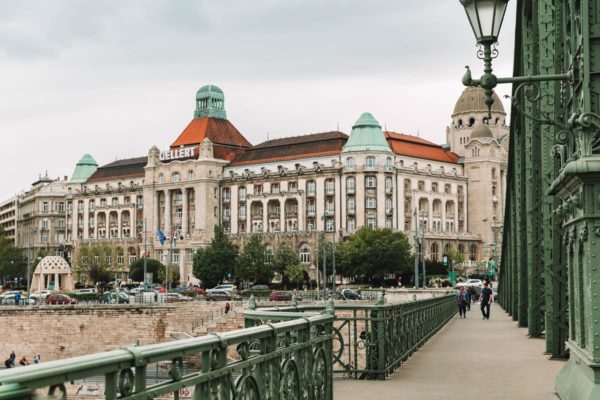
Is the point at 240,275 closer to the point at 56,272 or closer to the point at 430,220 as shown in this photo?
the point at 56,272

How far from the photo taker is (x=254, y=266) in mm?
101000

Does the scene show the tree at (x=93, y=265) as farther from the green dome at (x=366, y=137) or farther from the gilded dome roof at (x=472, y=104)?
the gilded dome roof at (x=472, y=104)

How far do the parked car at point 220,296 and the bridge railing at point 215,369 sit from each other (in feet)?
231

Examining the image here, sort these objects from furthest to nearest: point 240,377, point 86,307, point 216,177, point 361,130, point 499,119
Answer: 1. point 499,119
2. point 216,177
3. point 361,130
4. point 86,307
5. point 240,377

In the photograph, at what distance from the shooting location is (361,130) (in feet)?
373

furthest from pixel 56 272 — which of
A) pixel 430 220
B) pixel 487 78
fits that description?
pixel 487 78

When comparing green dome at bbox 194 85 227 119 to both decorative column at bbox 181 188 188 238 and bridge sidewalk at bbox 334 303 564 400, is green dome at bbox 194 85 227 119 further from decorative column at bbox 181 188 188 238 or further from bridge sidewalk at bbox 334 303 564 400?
bridge sidewalk at bbox 334 303 564 400

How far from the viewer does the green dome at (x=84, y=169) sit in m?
151

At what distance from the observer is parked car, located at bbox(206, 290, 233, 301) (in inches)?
3130

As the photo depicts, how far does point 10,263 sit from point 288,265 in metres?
54.8

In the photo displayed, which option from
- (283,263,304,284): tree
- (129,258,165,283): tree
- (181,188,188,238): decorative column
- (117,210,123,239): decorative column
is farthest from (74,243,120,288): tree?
(283,263,304,284): tree

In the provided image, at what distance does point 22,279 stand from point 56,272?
1860 inches

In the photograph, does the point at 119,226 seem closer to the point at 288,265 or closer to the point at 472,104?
the point at 288,265

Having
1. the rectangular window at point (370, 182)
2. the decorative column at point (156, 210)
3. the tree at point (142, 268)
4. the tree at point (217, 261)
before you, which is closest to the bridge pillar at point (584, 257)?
the tree at point (217, 261)
